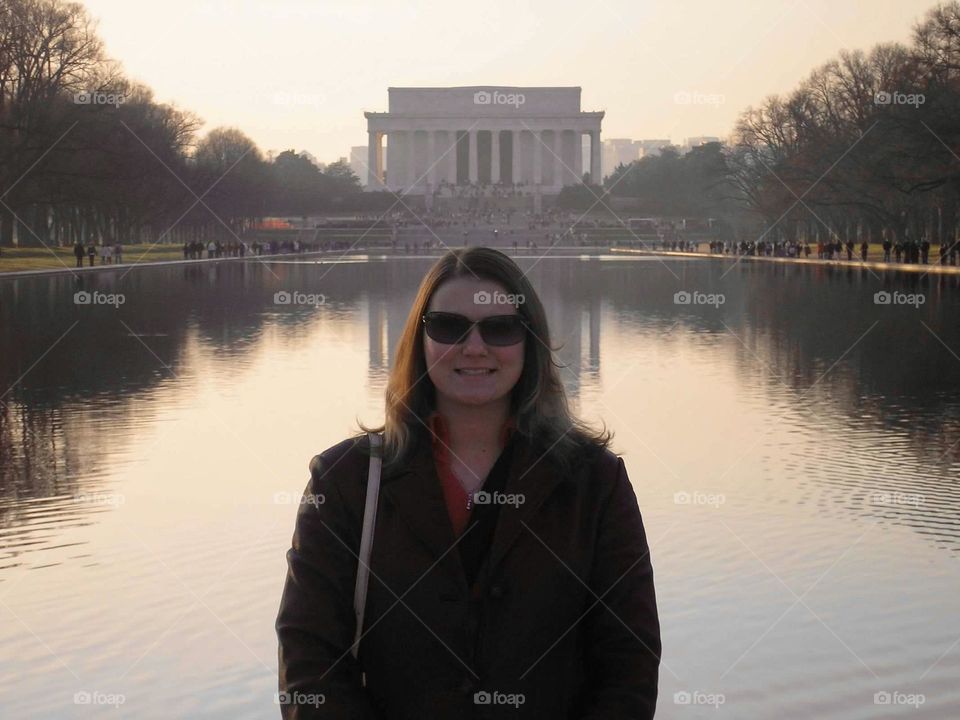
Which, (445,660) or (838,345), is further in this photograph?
(838,345)

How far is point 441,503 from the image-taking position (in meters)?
3.68

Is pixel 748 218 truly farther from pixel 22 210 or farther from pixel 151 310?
pixel 151 310

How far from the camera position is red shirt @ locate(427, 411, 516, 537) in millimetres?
3758

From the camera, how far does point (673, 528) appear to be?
30.8ft

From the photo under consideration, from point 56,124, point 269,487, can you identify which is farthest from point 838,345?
point 56,124

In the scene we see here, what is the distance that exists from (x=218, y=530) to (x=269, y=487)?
143cm
